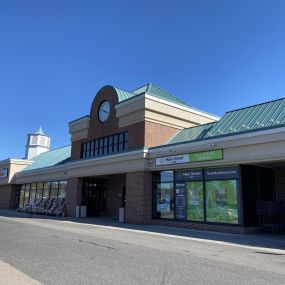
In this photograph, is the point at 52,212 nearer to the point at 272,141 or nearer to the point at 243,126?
the point at 243,126

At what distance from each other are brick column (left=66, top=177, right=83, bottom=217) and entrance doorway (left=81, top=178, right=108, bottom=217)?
1.50 ft

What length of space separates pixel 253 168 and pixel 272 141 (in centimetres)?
270

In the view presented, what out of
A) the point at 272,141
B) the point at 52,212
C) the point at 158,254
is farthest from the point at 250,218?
the point at 52,212

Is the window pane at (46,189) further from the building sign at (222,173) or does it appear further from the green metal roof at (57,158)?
the building sign at (222,173)

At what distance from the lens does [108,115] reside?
28.4 meters

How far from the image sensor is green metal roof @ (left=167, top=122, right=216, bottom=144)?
21922mm

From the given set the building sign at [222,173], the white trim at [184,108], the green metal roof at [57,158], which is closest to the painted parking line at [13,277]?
the building sign at [222,173]

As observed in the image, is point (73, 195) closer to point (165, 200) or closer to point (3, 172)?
point (165, 200)

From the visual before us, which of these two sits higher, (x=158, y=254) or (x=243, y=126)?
(x=243, y=126)

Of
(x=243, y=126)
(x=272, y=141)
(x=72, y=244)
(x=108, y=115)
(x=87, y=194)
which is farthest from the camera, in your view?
(x=87, y=194)

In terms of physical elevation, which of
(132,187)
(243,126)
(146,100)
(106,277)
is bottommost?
(106,277)

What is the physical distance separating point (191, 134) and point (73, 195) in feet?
42.3

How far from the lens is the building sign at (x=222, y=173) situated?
17553 mm

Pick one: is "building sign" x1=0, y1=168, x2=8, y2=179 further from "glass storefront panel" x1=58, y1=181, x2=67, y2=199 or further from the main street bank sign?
the main street bank sign
